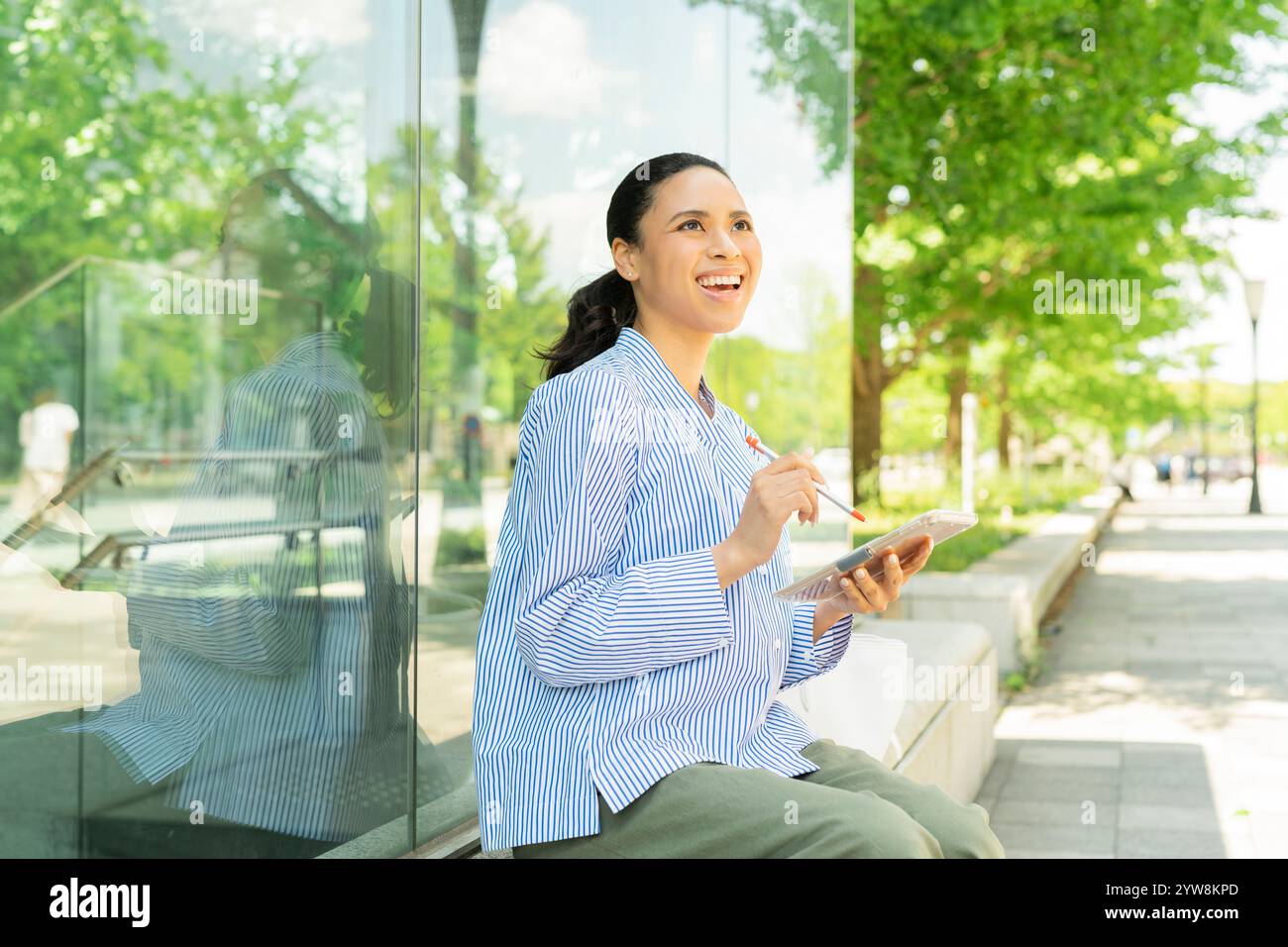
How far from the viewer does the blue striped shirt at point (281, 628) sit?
8.01ft

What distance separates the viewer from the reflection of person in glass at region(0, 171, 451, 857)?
8.05 ft

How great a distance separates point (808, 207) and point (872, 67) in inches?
149

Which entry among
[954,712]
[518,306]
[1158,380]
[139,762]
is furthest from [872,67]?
[1158,380]

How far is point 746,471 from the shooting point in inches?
104

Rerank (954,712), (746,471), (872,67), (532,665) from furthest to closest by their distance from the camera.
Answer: (872,67) → (954,712) → (746,471) → (532,665)

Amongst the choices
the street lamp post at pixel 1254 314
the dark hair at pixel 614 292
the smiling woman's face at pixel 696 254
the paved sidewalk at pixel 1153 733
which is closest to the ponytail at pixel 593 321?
the dark hair at pixel 614 292

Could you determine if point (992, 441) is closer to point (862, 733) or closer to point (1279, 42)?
point (1279, 42)

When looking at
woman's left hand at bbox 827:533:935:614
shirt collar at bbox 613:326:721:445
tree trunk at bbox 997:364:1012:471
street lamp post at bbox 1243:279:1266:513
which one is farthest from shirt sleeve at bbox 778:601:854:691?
tree trunk at bbox 997:364:1012:471

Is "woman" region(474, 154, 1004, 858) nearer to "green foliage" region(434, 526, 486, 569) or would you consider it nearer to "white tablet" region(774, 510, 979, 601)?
"white tablet" region(774, 510, 979, 601)

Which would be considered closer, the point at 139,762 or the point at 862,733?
the point at 139,762

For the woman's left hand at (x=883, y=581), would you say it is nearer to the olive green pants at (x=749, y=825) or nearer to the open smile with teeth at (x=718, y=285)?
the olive green pants at (x=749, y=825)

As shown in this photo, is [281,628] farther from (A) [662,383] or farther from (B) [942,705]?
(B) [942,705]

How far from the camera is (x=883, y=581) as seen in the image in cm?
258

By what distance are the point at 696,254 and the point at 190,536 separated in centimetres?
108
